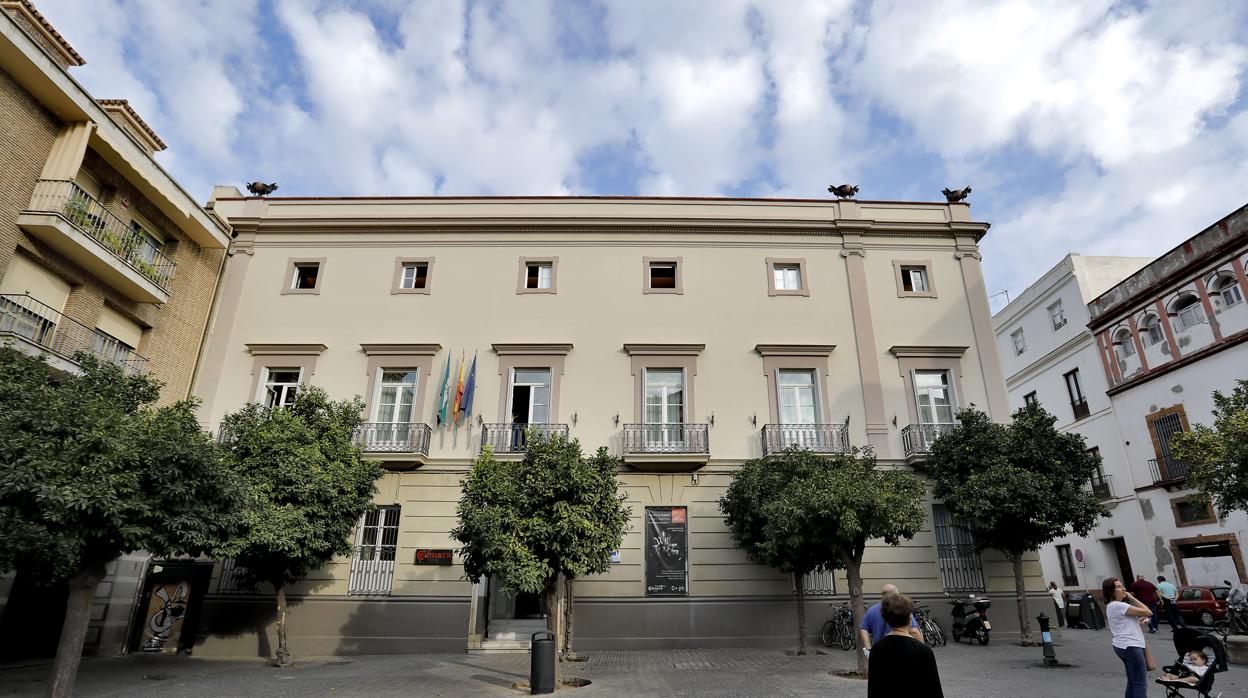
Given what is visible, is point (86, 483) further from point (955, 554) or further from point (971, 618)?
point (955, 554)

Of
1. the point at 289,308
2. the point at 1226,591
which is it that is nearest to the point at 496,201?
the point at 289,308

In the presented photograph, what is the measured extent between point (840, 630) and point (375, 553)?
36.1 ft

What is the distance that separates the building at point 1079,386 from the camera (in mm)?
24703

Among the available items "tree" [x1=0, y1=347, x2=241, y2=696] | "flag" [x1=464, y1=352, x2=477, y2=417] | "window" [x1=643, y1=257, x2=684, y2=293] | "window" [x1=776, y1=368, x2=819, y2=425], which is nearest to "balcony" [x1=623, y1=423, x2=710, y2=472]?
"window" [x1=776, y1=368, x2=819, y2=425]

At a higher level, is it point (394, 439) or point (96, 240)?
point (96, 240)

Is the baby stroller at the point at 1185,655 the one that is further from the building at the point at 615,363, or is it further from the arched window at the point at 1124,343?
the arched window at the point at 1124,343

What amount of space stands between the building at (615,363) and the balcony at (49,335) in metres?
2.76

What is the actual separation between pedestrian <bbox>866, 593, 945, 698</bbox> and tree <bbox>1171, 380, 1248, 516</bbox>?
1131 cm

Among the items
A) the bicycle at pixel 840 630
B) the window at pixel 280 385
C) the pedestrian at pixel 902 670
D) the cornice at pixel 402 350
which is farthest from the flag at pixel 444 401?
the pedestrian at pixel 902 670

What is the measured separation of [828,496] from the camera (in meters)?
11.1

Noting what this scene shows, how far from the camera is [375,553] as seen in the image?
15.3m

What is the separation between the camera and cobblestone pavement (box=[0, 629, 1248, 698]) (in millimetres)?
9914

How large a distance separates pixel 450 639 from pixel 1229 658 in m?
15.2

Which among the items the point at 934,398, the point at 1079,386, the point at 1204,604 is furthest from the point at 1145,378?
the point at 934,398
